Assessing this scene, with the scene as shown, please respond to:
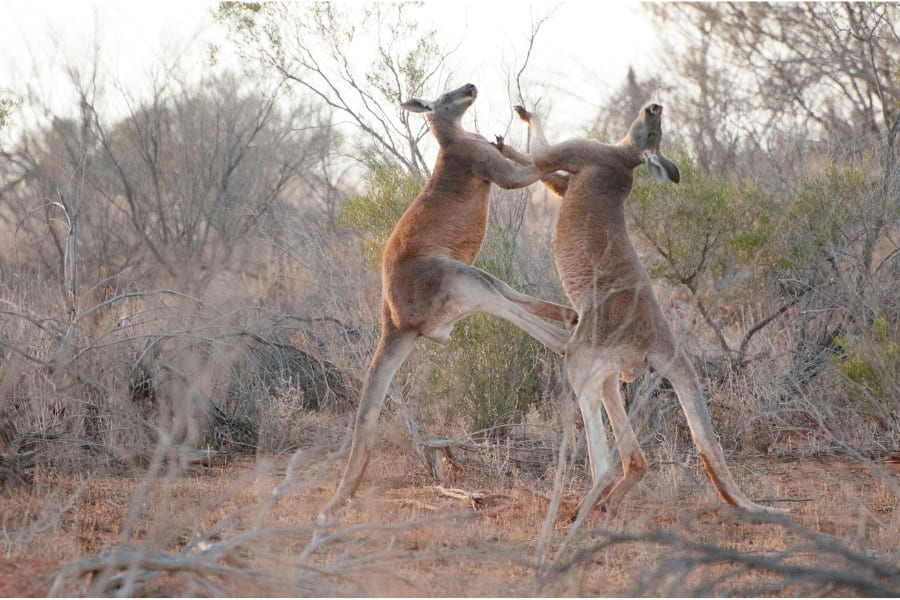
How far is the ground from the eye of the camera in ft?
13.7

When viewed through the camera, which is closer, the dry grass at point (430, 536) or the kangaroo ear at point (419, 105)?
the dry grass at point (430, 536)

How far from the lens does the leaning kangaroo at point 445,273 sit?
6422 millimetres

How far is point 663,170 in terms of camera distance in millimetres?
6172

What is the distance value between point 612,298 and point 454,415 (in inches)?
120

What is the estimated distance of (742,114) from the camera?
17312 mm

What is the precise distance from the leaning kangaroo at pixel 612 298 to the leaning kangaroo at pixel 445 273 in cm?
22

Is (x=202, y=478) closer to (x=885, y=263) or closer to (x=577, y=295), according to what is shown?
A: (x=577, y=295)

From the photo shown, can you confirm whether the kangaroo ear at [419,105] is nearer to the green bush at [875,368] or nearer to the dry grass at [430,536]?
the dry grass at [430,536]

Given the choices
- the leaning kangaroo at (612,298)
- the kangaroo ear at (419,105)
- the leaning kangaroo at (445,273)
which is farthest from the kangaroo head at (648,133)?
the kangaroo ear at (419,105)

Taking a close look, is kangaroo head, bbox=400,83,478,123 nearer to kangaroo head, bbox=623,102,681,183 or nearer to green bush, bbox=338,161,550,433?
kangaroo head, bbox=623,102,681,183

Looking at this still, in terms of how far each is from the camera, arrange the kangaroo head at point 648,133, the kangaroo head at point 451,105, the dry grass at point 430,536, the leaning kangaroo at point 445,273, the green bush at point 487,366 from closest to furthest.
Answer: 1. the dry grass at point 430,536
2. the kangaroo head at point 648,133
3. the leaning kangaroo at point 445,273
4. the kangaroo head at point 451,105
5. the green bush at point 487,366

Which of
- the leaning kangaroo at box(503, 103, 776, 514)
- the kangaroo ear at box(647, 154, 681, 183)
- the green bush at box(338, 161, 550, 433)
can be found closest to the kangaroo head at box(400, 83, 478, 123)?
the leaning kangaroo at box(503, 103, 776, 514)

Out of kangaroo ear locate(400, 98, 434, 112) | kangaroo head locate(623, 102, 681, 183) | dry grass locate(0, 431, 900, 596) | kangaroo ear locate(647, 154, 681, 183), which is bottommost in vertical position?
dry grass locate(0, 431, 900, 596)

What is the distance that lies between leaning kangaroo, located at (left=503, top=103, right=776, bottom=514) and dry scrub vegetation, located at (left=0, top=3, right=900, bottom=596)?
0.87 feet
